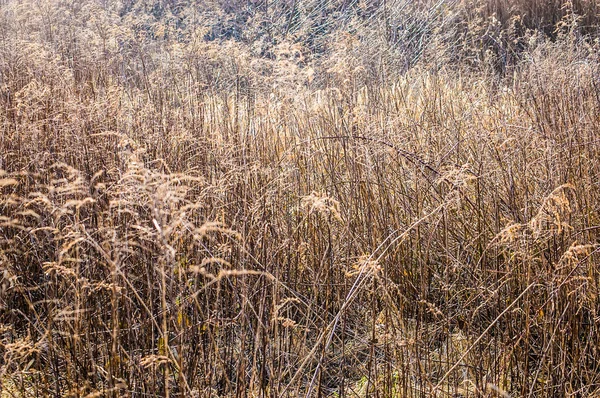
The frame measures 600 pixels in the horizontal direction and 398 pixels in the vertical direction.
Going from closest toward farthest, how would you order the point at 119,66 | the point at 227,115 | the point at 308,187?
the point at 308,187
the point at 227,115
the point at 119,66

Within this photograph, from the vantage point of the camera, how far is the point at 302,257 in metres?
2.04

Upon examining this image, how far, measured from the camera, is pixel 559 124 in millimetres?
2420

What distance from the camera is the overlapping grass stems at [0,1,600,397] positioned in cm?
138

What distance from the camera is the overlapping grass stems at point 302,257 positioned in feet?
4.54

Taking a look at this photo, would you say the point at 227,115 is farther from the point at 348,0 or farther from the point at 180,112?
the point at 348,0

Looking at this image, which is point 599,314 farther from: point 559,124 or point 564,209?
point 559,124

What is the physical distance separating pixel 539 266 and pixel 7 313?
1926 millimetres

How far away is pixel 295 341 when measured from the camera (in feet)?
6.40

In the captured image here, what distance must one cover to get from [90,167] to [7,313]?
65 cm

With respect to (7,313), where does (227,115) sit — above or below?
above

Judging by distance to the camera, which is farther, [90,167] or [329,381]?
[90,167]

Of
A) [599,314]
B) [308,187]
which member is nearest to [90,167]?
[308,187]

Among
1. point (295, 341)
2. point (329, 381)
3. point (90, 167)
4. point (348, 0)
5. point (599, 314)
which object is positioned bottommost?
point (329, 381)

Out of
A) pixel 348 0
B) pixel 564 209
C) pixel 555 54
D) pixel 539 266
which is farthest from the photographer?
pixel 348 0
